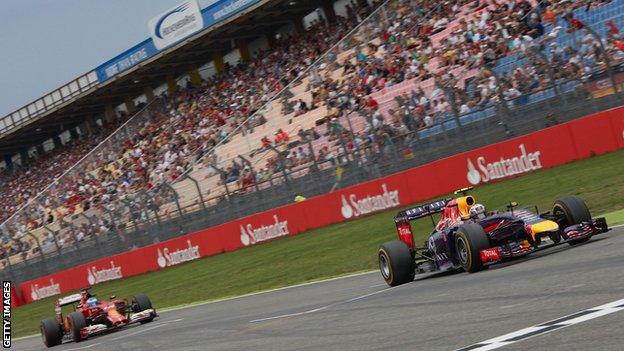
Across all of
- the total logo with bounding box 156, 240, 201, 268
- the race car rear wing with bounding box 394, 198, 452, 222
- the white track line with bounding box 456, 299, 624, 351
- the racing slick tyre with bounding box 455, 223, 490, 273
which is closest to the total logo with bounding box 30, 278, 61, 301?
the total logo with bounding box 156, 240, 201, 268

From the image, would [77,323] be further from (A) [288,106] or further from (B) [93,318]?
(A) [288,106]

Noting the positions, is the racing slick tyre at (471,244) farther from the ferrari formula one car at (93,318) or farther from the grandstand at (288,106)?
the grandstand at (288,106)

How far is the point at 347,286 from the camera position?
17328mm

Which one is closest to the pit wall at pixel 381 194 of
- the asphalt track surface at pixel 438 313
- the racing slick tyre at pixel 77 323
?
the asphalt track surface at pixel 438 313

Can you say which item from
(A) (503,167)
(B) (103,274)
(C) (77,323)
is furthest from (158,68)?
(C) (77,323)

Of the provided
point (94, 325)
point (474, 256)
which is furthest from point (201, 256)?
point (474, 256)

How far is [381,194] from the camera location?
96.9 feet

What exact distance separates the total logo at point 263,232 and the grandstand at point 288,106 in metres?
0.62

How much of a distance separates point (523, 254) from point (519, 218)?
0.45m

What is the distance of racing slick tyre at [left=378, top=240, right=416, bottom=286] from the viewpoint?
49.3 feet

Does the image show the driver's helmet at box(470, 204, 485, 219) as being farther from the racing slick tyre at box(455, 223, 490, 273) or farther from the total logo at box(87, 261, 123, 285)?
the total logo at box(87, 261, 123, 285)

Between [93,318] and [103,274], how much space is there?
66.1 ft

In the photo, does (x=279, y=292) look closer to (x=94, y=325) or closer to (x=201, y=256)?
(x=94, y=325)

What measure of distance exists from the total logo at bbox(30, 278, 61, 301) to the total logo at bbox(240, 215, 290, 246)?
12621mm
